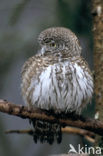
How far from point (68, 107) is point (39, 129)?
16.4 inches

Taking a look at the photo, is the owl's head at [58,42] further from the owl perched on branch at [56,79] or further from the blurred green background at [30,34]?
the blurred green background at [30,34]

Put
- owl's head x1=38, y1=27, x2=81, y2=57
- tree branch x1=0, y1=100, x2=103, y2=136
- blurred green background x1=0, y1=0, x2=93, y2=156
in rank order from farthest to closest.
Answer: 1. blurred green background x1=0, y1=0, x2=93, y2=156
2. owl's head x1=38, y1=27, x2=81, y2=57
3. tree branch x1=0, y1=100, x2=103, y2=136

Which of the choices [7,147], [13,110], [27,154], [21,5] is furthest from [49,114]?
[27,154]

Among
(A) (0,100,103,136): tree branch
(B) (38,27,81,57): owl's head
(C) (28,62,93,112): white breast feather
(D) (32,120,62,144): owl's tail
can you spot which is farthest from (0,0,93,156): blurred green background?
(A) (0,100,103,136): tree branch

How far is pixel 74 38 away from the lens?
5941mm

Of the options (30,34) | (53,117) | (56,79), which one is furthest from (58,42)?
(30,34)

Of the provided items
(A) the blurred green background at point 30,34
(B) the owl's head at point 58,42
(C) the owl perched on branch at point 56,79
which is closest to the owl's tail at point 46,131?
(C) the owl perched on branch at point 56,79

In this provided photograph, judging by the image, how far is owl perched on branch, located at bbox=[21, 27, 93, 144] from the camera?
5656mm

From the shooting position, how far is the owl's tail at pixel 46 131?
596 cm

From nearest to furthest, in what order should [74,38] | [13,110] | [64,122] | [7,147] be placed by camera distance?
1. [13,110]
2. [64,122]
3. [74,38]
4. [7,147]

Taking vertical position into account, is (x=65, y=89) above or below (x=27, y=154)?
above

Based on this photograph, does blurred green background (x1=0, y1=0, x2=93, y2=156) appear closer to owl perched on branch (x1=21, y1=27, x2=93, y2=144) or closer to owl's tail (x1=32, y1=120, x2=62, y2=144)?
owl's tail (x1=32, y1=120, x2=62, y2=144)

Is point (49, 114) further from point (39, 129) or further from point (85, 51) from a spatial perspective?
point (85, 51)

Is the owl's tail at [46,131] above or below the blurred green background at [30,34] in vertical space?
below
